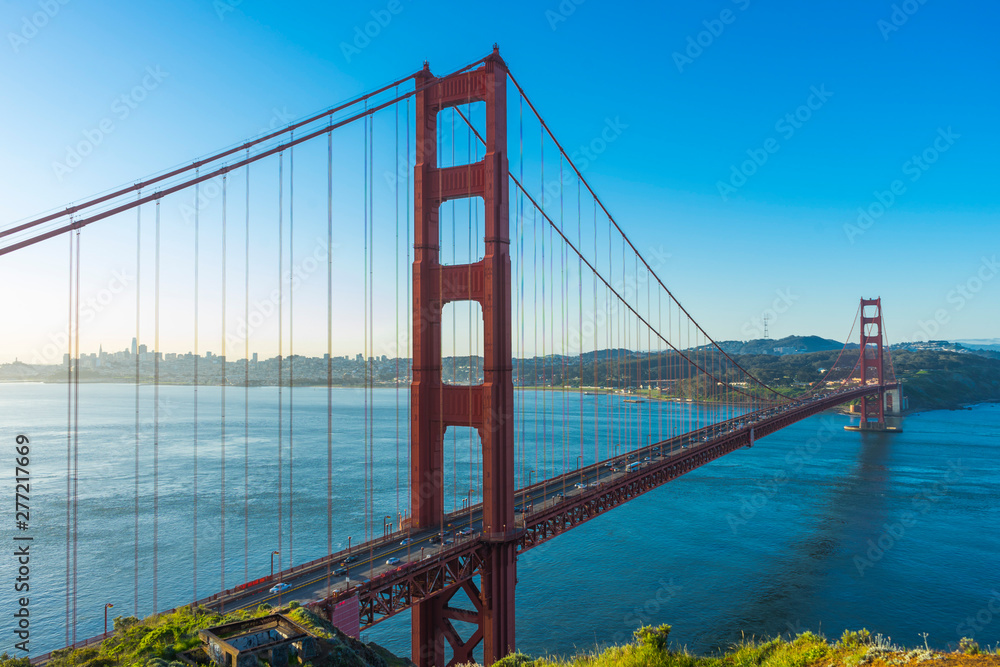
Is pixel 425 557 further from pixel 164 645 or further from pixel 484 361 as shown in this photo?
pixel 164 645

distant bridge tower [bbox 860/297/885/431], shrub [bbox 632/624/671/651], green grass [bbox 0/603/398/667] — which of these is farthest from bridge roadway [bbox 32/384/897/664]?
distant bridge tower [bbox 860/297/885/431]

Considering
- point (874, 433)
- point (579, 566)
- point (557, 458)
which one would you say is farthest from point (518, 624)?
point (874, 433)

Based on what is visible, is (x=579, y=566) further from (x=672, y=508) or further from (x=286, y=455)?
(x=286, y=455)

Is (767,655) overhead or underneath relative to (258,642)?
underneath

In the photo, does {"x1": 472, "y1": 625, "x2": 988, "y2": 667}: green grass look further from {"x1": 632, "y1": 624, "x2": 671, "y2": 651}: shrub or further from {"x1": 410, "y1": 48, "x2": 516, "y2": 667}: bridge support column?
{"x1": 410, "y1": 48, "x2": 516, "y2": 667}: bridge support column

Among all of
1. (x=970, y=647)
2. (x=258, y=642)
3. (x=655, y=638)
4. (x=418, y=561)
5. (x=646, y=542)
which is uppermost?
(x=970, y=647)

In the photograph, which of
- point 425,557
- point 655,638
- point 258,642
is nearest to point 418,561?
point 425,557
